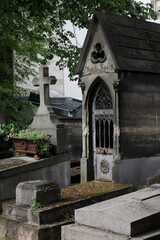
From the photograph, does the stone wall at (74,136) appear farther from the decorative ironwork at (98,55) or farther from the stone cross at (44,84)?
the decorative ironwork at (98,55)

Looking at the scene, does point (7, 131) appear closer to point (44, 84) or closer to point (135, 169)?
point (44, 84)

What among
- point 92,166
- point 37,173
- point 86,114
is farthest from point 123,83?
point 37,173

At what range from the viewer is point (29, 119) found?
1362 centimetres

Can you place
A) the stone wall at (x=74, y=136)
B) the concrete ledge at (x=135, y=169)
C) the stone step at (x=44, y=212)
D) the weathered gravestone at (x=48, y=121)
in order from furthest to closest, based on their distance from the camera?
the stone wall at (x=74, y=136) < the weathered gravestone at (x=48, y=121) < the concrete ledge at (x=135, y=169) < the stone step at (x=44, y=212)

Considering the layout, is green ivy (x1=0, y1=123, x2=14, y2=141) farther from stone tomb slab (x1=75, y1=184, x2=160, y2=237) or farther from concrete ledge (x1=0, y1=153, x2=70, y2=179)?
stone tomb slab (x1=75, y1=184, x2=160, y2=237)

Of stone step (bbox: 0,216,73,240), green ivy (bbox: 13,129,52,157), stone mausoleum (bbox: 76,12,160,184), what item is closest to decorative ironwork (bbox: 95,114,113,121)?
stone mausoleum (bbox: 76,12,160,184)

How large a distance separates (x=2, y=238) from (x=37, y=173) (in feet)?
8.05

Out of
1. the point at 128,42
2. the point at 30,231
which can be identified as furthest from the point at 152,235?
the point at 128,42

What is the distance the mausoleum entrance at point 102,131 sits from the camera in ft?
28.7

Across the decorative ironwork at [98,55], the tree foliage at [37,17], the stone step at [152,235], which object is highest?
the tree foliage at [37,17]

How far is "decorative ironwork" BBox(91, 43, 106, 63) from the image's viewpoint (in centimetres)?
868

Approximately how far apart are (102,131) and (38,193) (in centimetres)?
341

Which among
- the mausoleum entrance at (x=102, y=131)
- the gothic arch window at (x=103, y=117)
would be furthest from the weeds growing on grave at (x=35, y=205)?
the gothic arch window at (x=103, y=117)

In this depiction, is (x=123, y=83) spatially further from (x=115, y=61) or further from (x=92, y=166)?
(x=92, y=166)
